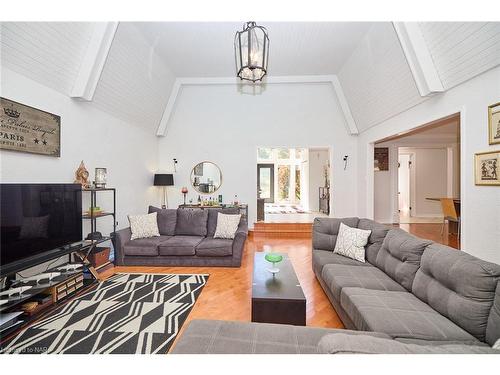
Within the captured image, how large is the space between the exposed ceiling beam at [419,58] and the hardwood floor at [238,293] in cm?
305

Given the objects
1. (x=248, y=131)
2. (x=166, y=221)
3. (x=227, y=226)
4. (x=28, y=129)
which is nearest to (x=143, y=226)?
(x=166, y=221)

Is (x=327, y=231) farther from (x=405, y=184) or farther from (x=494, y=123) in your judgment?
(x=405, y=184)

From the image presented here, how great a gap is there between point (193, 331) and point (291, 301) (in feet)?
Answer: 2.78

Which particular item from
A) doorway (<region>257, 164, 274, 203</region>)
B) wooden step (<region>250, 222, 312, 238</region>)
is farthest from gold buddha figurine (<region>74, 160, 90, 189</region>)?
doorway (<region>257, 164, 274, 203</region>)

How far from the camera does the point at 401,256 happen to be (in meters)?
2.19

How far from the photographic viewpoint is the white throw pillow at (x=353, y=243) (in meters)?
2.80

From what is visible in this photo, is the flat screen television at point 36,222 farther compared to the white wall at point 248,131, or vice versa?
the white wall at point 248,131

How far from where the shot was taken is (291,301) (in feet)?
6.21

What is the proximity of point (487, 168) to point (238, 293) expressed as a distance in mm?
3121

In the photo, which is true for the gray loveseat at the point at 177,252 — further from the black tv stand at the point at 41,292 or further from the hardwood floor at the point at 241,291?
the black tv stand at the point at 41,292

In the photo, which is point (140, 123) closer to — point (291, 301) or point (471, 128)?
point (291, 301)

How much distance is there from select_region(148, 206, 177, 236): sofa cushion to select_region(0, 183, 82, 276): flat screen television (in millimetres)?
1356

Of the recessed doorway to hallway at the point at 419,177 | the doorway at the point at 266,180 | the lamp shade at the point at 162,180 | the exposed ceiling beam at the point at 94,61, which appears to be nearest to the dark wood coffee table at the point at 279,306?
the exposed ceiling beam at the point at 94,61
